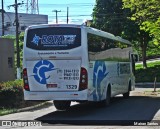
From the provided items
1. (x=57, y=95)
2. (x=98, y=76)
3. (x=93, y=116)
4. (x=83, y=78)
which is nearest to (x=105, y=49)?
(x=98, y=76)

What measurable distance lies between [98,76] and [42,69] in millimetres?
2732

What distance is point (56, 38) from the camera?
53.1 feet

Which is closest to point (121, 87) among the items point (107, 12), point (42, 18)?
point (107, 12)

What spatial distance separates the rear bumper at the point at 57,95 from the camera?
619 inches

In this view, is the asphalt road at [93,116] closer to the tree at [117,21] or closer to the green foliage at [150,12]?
the green foliage at [150,12]

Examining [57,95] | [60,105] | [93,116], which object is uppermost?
[57,95]

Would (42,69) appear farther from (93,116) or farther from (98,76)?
(98,76)

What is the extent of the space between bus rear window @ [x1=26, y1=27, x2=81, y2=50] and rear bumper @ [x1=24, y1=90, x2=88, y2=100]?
1.71m

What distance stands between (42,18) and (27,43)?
83.4 meters

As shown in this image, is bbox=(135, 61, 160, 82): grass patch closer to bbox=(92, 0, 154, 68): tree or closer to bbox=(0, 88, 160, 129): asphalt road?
bbox=(92, 0, 154, 68): tree

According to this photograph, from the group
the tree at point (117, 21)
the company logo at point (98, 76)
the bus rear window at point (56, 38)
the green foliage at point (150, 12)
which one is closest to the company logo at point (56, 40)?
the bus rear window at point (56, 38)

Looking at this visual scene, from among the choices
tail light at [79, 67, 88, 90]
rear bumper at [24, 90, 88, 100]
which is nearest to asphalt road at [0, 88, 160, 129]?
rear bumper at [24, 90, 88, 100]

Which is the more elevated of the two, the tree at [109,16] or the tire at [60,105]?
the tree at [109,16]

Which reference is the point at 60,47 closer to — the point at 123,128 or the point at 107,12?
the point at 123,128
